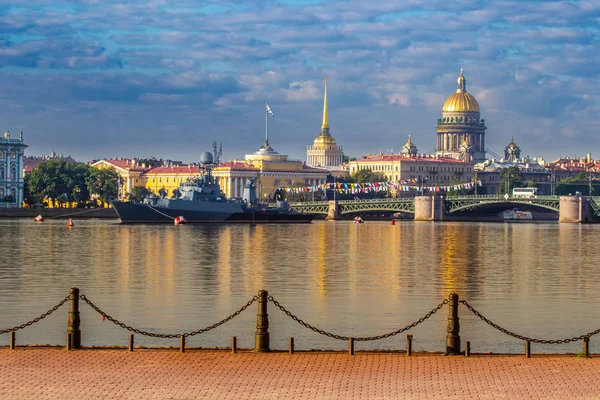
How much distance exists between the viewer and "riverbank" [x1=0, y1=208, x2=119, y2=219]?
115 m

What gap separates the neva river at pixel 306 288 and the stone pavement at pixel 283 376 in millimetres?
3325

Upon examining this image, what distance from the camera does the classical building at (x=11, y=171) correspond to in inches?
5128

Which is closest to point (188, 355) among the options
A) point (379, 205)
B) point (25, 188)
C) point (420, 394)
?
point (420, 394)

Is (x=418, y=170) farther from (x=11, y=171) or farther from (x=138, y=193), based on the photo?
(x=11, y=171)

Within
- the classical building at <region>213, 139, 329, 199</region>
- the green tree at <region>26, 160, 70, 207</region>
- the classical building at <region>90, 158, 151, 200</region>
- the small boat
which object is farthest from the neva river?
the classical building at <region>90, 158, 151, 200</region>

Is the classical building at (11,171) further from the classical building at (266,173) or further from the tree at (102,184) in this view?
the classical building at (266,173)

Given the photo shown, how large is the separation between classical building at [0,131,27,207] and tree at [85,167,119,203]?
12.0 metres

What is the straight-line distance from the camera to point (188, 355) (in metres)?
16.0

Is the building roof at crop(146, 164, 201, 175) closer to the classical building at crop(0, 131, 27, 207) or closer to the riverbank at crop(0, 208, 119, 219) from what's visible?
the classical building at crop(0, 131, 27, 207)

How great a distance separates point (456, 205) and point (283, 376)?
374 feet

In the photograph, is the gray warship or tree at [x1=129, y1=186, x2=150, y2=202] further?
tree at [x1=129, y1=186, x2=150, y2=202]

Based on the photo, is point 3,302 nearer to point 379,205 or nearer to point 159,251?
point 159,251

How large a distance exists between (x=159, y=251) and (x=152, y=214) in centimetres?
4896

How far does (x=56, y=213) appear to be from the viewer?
116000 mm
